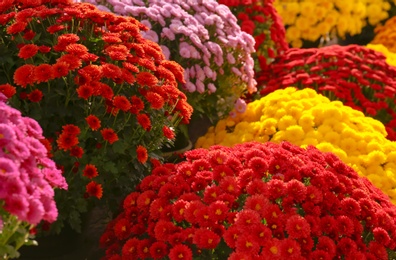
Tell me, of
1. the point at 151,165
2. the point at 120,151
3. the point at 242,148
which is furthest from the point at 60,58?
the point at 242,148

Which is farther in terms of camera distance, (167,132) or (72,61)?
(167,132)

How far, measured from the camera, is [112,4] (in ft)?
15.2

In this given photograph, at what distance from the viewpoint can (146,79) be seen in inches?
137

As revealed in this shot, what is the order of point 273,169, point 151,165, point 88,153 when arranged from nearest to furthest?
point 273,169, point 88,153, point 151,165

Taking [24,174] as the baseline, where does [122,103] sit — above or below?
below

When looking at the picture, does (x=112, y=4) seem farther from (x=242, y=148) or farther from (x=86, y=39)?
(x=242, y=148)

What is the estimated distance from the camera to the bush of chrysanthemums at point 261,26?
6.09 meters

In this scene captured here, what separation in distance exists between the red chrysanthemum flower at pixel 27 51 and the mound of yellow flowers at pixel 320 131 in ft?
5.92

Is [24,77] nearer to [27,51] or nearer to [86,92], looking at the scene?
[27,51]

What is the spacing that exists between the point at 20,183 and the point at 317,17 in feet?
19.7

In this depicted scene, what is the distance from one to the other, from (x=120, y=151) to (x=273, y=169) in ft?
2.62

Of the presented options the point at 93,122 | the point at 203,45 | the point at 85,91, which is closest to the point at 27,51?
the point at 85,91

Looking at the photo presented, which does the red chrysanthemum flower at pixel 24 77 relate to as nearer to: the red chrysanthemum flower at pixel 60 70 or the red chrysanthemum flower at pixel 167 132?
the red chrysanthemum flower at pixel 60 70

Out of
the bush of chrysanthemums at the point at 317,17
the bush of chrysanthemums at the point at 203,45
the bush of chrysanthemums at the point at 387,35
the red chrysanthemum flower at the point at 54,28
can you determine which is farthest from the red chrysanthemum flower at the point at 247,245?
the bush of chrysanthemums at the point at 387,35
